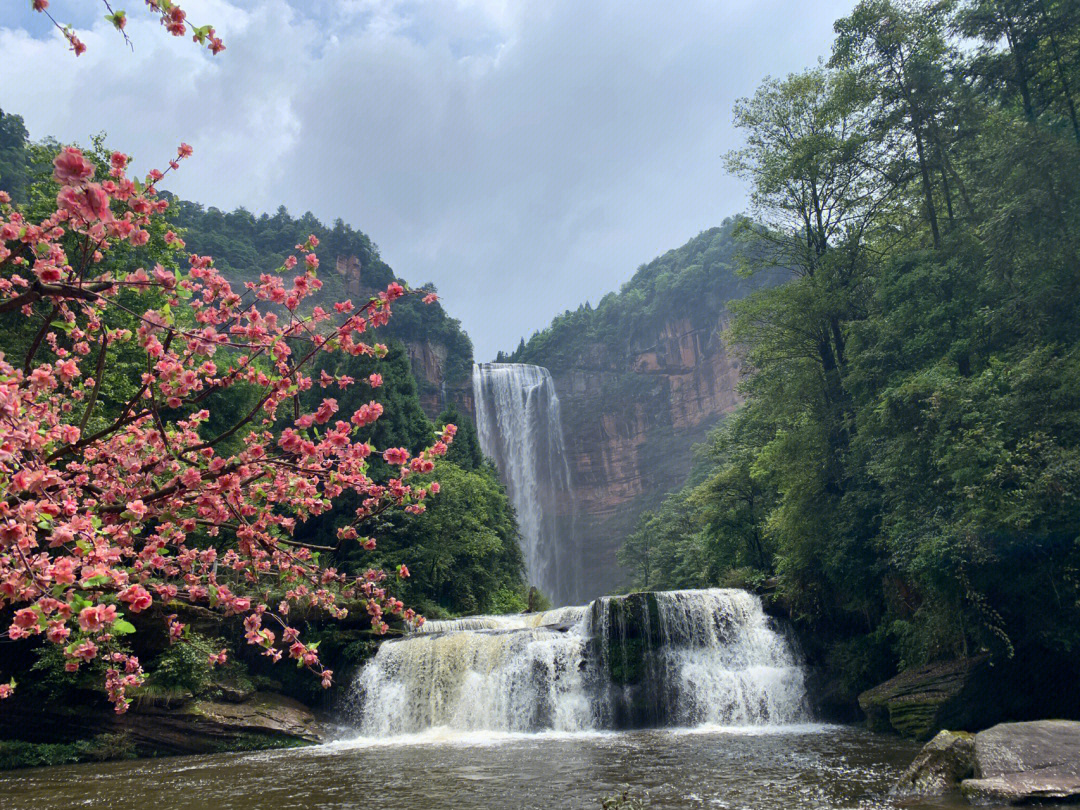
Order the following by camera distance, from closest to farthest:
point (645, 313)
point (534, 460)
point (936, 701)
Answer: point (936, 701)
point (534, 460)
point (645, 313)

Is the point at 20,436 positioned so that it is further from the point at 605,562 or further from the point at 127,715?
the point at 605,562

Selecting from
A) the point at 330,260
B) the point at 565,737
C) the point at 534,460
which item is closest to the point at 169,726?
the point at 565,737

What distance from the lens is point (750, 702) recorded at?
56.7 ft

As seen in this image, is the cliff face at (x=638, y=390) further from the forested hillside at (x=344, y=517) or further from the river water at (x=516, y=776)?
the river water at (x=516, y=776)

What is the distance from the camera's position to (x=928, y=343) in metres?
16.2

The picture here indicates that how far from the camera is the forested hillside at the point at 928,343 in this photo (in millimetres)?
12555

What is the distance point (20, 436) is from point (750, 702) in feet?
57.7

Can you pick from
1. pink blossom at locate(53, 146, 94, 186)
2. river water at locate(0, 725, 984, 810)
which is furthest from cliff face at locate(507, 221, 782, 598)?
pink blossom at locate(53, 146, 94, 186)

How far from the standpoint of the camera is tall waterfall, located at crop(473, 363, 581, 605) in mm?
61812

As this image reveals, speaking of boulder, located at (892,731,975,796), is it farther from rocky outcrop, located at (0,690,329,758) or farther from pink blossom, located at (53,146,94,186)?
rocky outcrop, located at (0,690,329,758)

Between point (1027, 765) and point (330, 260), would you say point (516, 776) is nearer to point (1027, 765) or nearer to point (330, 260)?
point (1027, 765)

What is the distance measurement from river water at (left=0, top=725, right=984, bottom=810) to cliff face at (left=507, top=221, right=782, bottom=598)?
52473 mm

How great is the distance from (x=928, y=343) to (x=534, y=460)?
50103mm

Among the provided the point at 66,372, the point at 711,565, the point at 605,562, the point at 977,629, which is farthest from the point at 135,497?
the point at 605,562
